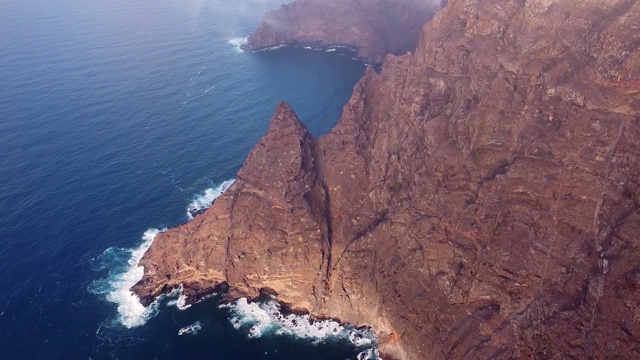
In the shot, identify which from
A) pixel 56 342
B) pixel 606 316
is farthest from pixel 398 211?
pixel 56 342

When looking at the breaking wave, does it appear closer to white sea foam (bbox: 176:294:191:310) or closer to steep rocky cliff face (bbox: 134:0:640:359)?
steep rocky cliff face (bbox: 134:0:640:359)

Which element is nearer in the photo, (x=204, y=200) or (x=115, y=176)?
(x=204, y=200)

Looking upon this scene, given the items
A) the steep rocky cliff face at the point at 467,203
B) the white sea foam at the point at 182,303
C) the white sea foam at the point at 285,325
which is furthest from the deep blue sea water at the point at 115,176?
the steep rocky cliff face at the point at 467,203

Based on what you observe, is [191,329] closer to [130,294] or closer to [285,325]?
[130,294]

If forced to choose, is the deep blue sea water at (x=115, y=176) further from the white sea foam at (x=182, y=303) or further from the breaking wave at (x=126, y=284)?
the white sea foam at (x=182, y=303)

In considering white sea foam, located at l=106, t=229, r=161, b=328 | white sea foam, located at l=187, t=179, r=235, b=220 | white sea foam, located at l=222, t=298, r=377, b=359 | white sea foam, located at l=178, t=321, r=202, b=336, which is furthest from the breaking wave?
white sea foam, located at l=222, t=298, r=377, b=359

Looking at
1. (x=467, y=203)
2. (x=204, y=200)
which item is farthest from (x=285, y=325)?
(x=204, y=200)
